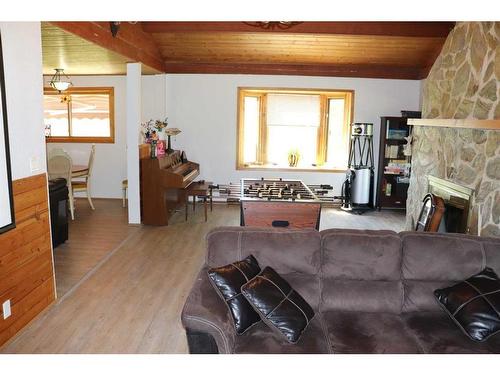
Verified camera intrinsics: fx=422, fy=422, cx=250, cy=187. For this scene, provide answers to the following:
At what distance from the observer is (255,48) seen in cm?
714

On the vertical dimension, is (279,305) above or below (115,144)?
below

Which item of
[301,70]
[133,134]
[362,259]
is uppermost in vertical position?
[301,70]

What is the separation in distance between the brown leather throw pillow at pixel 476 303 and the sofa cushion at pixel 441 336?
0.15 ft

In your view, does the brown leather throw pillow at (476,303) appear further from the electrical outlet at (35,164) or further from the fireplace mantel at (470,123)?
the electrical outlet at (35,164)

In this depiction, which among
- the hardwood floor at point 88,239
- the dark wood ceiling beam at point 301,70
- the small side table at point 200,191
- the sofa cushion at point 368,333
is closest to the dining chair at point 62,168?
the hardwood floor at point 88,239

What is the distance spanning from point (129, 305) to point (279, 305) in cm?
180

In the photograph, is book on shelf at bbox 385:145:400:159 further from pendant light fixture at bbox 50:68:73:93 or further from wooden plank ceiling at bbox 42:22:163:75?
pendant light fixture at bbox 50:68:73:93

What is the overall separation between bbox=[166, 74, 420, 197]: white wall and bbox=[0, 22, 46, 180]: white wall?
462 centimetres

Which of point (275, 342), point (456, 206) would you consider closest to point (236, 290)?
point (275, 342)

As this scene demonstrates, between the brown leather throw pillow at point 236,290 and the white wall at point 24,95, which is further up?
the white wall at point 24,95

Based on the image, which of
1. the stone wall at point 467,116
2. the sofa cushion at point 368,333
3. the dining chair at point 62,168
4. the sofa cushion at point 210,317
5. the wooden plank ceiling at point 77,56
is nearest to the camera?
the sofa cushion at point 210,317

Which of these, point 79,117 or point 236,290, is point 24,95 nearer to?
point 236,290

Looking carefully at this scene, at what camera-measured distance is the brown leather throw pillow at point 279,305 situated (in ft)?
8.01
